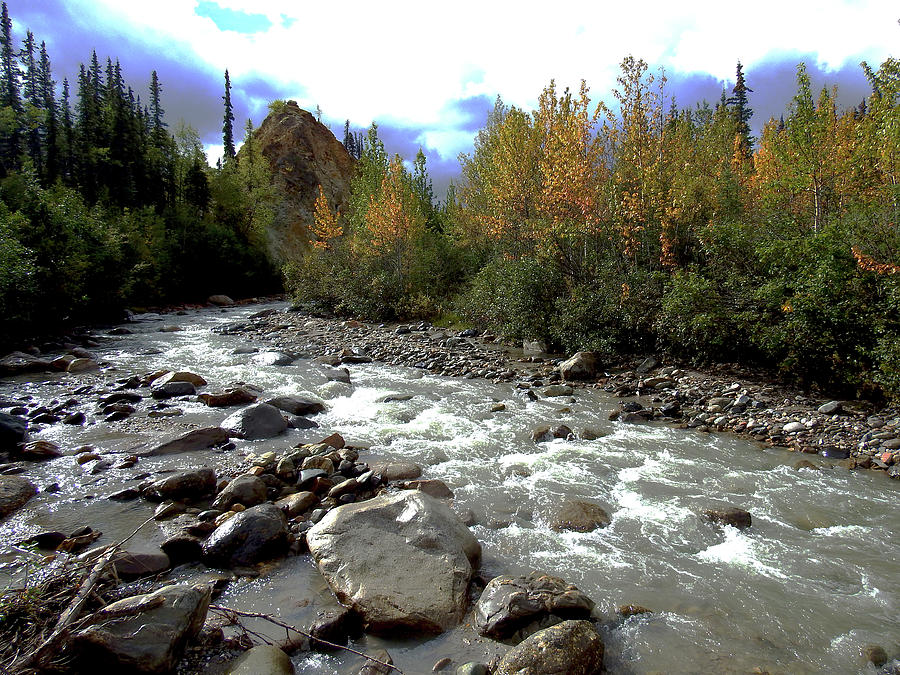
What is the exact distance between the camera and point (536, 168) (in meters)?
20.4

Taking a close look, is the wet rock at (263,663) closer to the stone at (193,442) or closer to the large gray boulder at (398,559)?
the large gray boulder at (398,559)

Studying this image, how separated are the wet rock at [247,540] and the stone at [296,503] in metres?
0.58

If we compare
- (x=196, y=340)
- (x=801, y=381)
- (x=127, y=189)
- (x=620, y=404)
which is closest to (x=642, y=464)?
(x=620, y=404)

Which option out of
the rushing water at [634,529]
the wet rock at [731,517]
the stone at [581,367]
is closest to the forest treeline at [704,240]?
the stone at [581,367]

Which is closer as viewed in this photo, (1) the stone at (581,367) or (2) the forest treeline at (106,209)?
(1) the stone at (581,367)

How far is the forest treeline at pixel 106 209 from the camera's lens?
20.0m

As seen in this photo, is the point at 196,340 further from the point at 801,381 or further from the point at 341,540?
the point at 801,381

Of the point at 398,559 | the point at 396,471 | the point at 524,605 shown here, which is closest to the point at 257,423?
the point at 396,471

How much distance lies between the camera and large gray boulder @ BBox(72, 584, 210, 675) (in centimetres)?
323

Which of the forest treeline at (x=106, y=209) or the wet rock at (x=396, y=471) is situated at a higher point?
the forest treeline at (x=106, y=209)

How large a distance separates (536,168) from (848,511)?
17044mm

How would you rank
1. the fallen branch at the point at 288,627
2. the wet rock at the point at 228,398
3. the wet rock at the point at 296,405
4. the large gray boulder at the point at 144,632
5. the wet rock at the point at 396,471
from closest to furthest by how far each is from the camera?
the large gray boulder at the point at 144,632 < the fallen branch at the point at 288,627 < the wet rock at the point at 396,471 < the wet rock at the point at 296,405 < the wet rock at the point at 228,398

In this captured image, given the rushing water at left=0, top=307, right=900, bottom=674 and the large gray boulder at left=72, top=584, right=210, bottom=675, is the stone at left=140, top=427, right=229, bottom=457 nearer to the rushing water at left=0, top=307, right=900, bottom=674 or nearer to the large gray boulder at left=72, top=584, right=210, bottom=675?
the rushing water at left=0, top=307, right=900, bottom=674

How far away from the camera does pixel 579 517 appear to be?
6164mm
